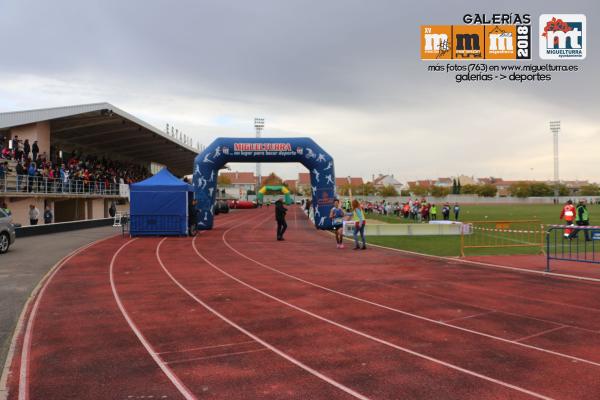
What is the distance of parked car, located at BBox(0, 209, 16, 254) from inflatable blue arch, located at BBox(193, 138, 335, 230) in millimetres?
10153

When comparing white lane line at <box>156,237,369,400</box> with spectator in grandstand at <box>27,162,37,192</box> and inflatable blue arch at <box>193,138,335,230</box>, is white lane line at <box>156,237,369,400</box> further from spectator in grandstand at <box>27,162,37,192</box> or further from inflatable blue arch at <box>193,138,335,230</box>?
spectator in grandstand at <box>27,162,37,192</box>

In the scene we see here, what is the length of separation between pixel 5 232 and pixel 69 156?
24.4 m

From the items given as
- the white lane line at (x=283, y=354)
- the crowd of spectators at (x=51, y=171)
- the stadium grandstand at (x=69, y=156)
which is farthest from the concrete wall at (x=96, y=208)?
the white lane line at (x=283, y=354)

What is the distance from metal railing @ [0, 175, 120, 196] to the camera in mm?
22858

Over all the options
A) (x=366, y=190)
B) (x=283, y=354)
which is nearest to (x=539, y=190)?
(x=366, y=190)

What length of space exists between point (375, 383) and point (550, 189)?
5677 inches

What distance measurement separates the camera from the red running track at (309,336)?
14.5ft

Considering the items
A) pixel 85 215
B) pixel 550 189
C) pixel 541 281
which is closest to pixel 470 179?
pixel 550 189

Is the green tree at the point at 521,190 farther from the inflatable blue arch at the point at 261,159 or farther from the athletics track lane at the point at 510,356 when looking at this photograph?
the athletics track lane at the point at 510,356

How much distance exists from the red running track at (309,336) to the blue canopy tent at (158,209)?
9620mm

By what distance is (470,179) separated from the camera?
643 ft

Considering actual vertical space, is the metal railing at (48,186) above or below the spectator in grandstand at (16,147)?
below

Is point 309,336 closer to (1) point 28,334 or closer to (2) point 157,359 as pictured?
(2) point 157,359

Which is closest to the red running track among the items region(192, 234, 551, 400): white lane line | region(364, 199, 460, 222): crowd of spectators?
region(192, 234, 551, 400): white lane line
